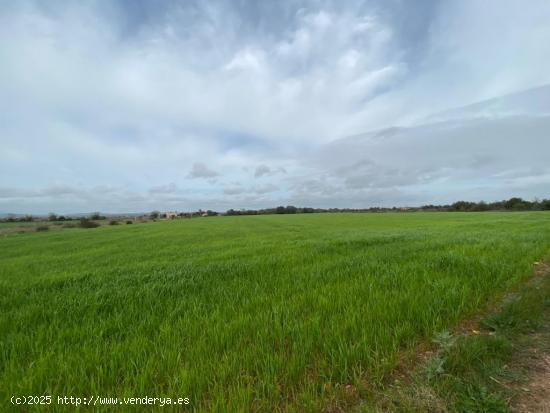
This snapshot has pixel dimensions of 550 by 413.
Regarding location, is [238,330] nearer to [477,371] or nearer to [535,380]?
[477,371]

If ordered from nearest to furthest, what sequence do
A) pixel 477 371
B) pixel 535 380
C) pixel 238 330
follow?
pixel 535 380
pixel 477 371
pixel 238 330

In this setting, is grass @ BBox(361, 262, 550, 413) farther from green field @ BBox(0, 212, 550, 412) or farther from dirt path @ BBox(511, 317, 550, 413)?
green field @ BBox(0, 212, 550, 412)

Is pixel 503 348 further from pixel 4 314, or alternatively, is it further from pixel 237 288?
pixel 4 314

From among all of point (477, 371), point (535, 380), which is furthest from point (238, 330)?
point (535, 380)

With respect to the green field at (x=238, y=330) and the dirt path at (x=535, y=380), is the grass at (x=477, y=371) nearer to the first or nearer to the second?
the dirt path at (x=535, y=380)

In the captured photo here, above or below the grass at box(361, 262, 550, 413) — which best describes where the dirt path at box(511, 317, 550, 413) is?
below

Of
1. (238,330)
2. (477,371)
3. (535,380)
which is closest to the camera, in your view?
(535,380)

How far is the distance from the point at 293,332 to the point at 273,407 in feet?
3.98

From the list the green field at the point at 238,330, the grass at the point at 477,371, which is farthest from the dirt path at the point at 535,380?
the green field at the point at 238,330

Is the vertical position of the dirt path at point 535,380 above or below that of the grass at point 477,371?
below

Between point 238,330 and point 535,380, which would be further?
point 238,330

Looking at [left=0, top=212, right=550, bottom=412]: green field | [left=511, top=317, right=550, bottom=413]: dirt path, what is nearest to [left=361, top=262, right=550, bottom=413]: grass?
[left=511, top=317, right=550, bottom=413]: dirt path

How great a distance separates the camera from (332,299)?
4.97m

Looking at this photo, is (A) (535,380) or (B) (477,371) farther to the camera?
(B) (477,371)
